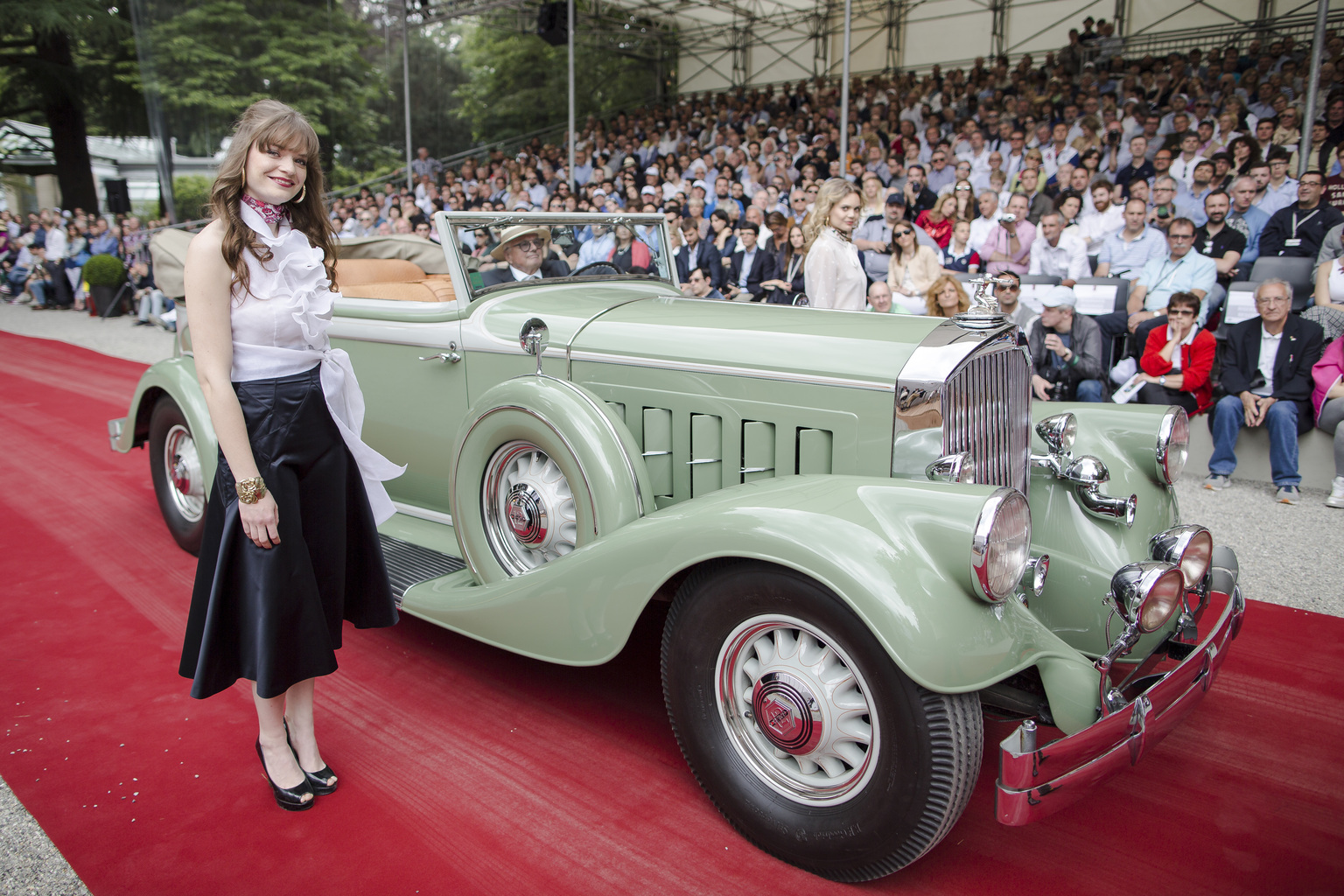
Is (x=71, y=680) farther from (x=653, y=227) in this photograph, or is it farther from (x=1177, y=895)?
(x=1177, y=895)

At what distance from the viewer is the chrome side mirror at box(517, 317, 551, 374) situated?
3.08m

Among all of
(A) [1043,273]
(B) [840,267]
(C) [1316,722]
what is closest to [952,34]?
(A) [1043,273]

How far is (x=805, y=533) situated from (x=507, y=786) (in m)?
1.24

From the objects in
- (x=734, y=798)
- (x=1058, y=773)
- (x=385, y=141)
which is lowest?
Result: (x=734, y=798)

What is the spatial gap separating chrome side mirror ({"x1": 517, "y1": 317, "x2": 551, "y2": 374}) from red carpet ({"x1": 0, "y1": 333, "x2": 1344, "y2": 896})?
3.93ft

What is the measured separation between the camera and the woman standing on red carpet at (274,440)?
6.77 feet

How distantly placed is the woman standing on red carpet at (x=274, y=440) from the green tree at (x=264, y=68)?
16.2 meters

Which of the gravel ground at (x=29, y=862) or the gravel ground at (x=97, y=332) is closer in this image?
the gravel ground at (x=29, y=862)

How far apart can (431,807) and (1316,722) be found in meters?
2.87

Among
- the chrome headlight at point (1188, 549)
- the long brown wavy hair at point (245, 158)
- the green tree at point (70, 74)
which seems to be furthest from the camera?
the green tree at point (70, 74)

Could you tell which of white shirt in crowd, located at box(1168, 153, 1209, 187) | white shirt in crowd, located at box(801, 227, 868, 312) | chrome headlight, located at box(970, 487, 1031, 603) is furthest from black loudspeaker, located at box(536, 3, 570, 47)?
chrome headlight, located at box(970, 487, 1031, 603)

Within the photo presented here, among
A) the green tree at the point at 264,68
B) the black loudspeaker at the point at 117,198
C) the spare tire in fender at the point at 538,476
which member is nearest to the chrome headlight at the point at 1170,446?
the spare tire in fender at the point at 538,476

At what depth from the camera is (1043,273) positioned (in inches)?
293

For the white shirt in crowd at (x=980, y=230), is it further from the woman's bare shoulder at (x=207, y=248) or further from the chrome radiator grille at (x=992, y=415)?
the woman's bare shoulder at (x=207, y=248)
